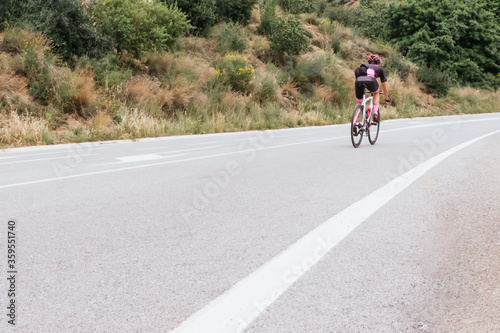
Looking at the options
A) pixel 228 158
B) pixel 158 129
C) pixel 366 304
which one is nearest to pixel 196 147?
pixel 228 158

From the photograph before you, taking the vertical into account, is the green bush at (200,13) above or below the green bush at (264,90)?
above

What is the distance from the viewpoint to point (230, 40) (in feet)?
81.7

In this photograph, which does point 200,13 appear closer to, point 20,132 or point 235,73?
point 235,73

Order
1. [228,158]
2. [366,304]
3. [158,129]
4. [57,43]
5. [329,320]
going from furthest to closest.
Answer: [57,43] < [158,129] < [228,158] < [366,304] < [329,320]

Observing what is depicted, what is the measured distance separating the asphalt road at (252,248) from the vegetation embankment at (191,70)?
7.15 metres

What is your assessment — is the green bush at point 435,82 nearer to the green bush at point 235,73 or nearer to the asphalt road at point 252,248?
the green bush at point 235,73

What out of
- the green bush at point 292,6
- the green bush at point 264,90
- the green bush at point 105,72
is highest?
the green bush at point 292,6

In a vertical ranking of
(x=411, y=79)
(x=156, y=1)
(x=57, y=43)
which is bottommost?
(x=411, y=79)

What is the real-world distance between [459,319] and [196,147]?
31.3ft

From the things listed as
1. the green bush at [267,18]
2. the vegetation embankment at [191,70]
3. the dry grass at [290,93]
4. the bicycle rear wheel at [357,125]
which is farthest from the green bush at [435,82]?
the bicycle rear wheel at [357,125]

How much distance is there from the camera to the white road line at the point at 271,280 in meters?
2.81

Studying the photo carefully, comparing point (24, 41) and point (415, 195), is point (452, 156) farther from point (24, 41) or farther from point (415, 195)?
point (24, 41)

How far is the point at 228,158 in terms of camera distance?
10023mm

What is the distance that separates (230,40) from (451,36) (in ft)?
63.3
